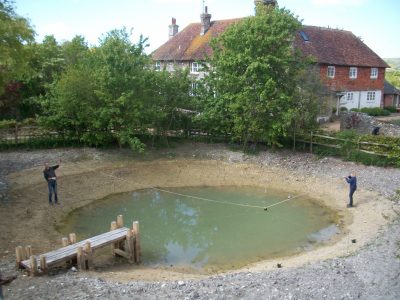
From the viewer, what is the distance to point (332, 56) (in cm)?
4034

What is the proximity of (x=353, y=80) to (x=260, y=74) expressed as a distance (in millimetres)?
19426

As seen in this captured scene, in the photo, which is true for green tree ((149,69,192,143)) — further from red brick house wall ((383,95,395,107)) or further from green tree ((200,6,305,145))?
red brick house wall ((383,95,395,107))

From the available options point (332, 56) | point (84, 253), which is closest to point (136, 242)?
point (84, 253)

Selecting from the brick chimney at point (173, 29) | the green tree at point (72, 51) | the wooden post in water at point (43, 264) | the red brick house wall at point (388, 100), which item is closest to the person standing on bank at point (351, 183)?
the wooden post in water at point (43, 264)

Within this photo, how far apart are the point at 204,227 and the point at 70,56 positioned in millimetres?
21695

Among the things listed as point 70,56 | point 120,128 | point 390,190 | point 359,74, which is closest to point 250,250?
point 390,190

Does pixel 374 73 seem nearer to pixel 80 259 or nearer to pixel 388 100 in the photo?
pixel 388 100

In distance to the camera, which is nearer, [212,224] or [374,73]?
[212,224]

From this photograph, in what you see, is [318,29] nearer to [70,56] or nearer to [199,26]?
[199,26]

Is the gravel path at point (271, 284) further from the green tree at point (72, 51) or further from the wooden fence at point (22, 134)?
the green tree at point (72, 51)

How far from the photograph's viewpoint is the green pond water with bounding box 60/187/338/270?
662 inches

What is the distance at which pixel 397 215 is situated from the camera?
63.4 feet

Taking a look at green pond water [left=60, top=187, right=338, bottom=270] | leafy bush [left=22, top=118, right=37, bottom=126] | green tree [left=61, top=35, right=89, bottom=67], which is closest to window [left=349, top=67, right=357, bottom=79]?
green pond water [left=60, top=187, right=338, bottom=270]

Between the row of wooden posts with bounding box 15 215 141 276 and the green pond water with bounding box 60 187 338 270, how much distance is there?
2.79 feet
